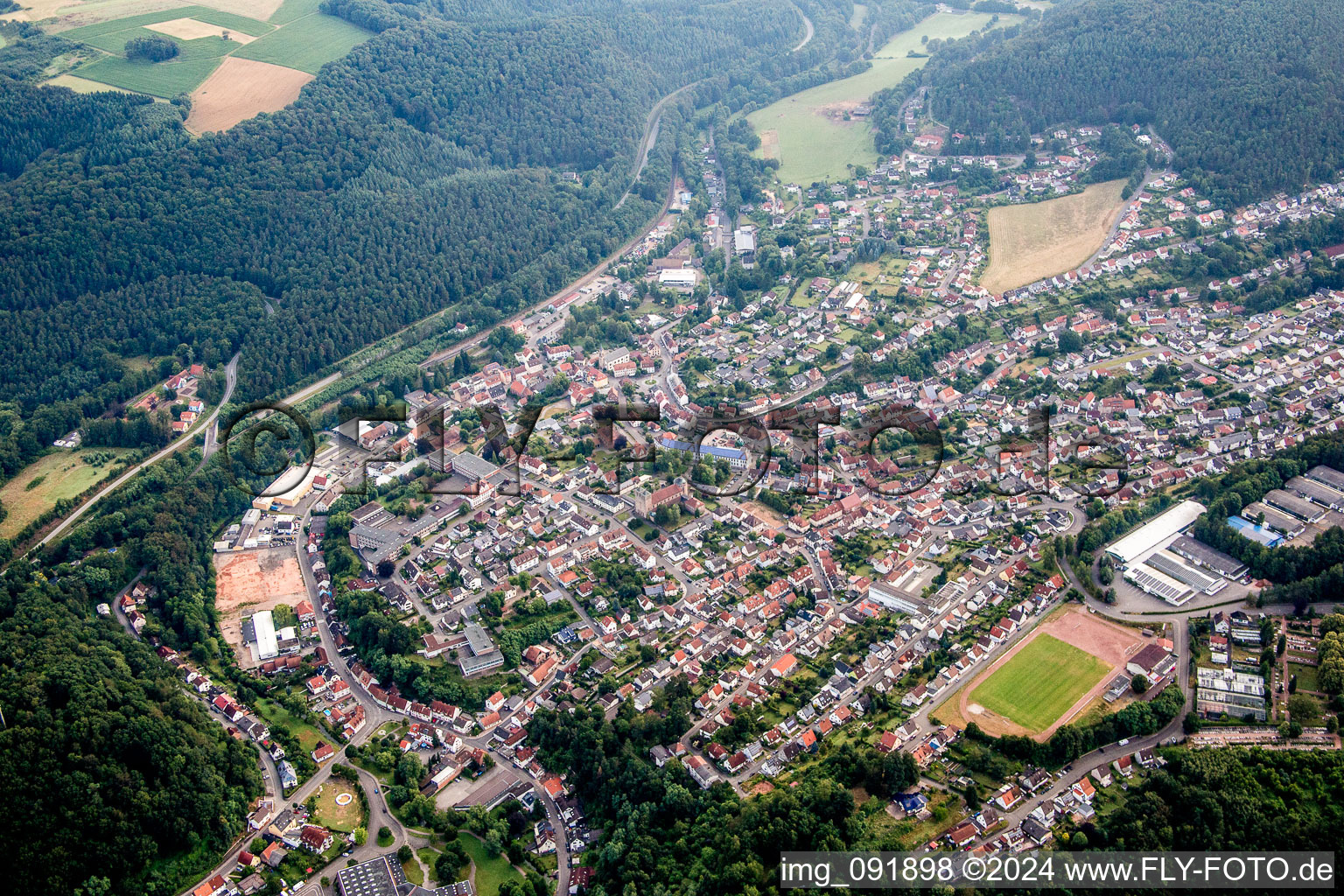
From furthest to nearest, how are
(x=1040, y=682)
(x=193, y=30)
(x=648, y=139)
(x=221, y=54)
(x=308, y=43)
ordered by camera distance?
(x=648, y=139)
(x=308, y=43)
(x=193, y=30)
(x=221, y=54)
(x=1040, y=682)

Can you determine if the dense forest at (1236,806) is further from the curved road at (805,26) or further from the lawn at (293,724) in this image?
the curved road at (805,26)

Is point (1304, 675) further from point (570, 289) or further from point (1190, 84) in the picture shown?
point (1190, 84)

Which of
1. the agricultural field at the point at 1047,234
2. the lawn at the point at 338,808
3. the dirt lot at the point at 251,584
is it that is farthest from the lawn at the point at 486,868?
the agricultural field at the point at 1047,234

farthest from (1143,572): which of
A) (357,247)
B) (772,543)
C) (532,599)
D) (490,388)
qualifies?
(357,247)

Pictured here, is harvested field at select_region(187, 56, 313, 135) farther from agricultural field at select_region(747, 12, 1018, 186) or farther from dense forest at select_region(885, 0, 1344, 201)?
dense forest at select_region(885, 0, 1344, 201)

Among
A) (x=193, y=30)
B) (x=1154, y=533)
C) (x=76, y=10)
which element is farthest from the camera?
(x=76, y=10)

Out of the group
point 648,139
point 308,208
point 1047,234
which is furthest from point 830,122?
point 308,208
